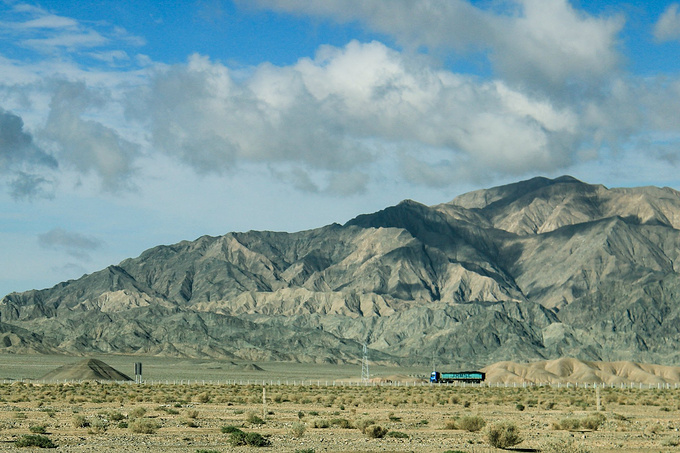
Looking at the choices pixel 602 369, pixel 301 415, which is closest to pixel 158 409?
pixel 301 415

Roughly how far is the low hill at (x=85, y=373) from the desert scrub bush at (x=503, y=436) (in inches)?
3129

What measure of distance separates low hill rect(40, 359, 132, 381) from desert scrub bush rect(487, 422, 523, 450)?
79.5 m

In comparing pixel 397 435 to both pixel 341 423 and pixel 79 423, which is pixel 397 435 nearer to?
pixel 341 423

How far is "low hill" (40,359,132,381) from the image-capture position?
4134 inches

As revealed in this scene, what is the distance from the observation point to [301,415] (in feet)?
158

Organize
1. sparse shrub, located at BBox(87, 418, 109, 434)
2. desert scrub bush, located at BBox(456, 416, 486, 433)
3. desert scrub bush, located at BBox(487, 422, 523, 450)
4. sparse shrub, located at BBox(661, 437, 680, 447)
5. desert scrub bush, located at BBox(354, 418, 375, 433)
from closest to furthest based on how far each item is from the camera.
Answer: desert scrub bush, located at BBox(487, 422, 523, 450) < sparse shrub, located at BBox(661, 437, 680, 447) < sparse shrub, located at BBox(87, 418, 109, 434) < desert scrub bush, located at BBox(354, 418, 375, 433) < desert scrub bush, located at BBox(456, 416, 486, 433)

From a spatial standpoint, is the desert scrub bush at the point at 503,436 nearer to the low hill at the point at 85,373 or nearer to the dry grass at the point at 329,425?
the dry grass at the point at 329,425

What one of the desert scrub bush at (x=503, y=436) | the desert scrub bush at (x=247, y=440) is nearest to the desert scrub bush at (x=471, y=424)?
the desert scrub bush at (x=503, y=436)

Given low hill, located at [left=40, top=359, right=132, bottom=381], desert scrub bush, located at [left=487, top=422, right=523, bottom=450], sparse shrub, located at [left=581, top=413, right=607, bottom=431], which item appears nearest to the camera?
desert scrub bush, located at [left=487, top=422, right=523, bottom=450]

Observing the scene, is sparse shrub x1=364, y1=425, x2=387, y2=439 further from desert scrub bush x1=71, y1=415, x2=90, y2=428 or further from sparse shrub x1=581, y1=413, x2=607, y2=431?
desert scrub bush x1=71, y1=415, x2=90, y2=428

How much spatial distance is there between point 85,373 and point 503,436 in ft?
273

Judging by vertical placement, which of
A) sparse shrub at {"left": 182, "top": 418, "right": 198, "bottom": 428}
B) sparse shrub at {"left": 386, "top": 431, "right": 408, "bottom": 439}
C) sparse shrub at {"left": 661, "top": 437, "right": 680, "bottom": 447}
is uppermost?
sparse shrub at {"left": 182, "top": 418, "right": 198, "bottom": 428}

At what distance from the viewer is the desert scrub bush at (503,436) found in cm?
3158

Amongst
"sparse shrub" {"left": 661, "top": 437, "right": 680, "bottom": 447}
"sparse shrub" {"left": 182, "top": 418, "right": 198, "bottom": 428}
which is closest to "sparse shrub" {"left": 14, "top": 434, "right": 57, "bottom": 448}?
"sparse shrub" {"left": 182, "top": 418, "right": 198, "bottom": 428}
